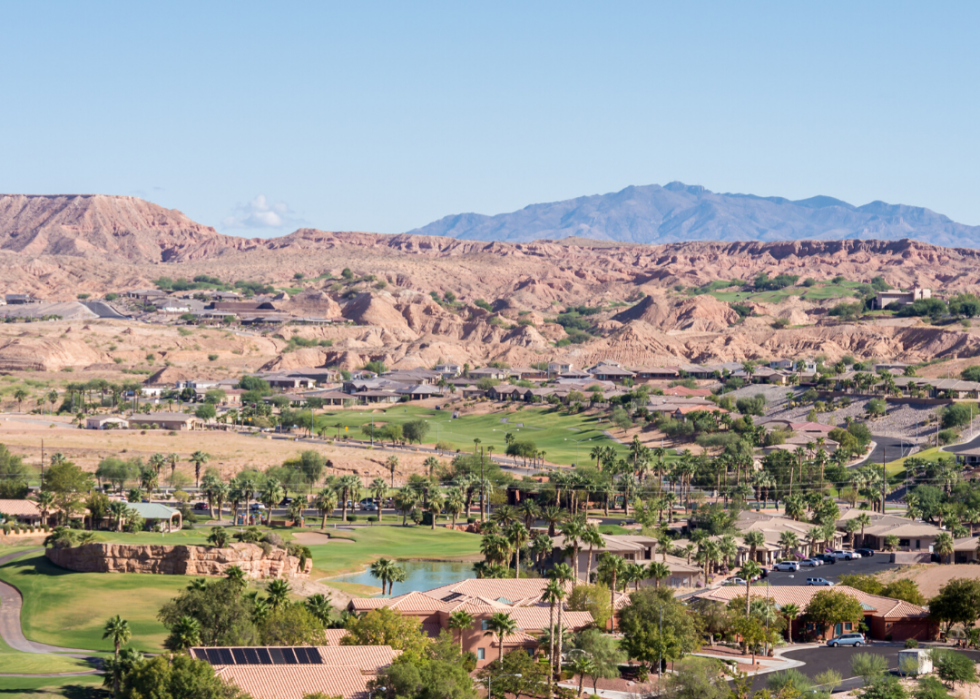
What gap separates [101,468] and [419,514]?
28212mm

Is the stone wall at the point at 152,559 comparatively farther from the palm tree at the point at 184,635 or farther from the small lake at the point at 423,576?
the palm tree at the point at 184,635

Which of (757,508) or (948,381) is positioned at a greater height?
(948,381)

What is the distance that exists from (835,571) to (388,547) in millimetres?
30126

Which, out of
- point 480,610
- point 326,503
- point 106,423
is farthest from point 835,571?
point 106,423

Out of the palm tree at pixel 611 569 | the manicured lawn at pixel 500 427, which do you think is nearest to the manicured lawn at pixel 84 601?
the palm tree at pixel 611 569

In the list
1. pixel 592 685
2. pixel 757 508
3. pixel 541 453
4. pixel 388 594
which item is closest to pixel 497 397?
pixel 541 453

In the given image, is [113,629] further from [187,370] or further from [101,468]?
[187,370]

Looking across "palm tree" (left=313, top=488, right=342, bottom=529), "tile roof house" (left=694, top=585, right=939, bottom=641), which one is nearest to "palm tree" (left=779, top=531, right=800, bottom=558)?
"tile roof house" (left=694, top=585, right=939, bottom=641)

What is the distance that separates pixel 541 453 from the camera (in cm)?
12762

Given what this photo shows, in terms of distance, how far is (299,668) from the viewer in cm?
4797

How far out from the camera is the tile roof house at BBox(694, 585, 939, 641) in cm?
6494

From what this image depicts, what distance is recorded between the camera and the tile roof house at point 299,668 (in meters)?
46.2

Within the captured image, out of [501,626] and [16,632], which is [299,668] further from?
[16,632]

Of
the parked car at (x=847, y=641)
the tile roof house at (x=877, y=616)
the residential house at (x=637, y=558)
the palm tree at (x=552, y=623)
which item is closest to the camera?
the palm tree at (x=552, y=623)
